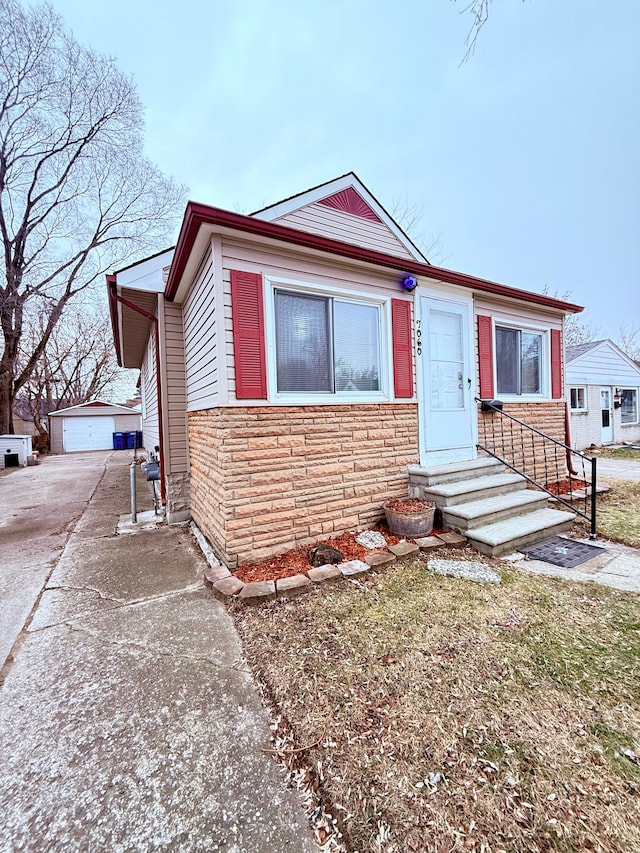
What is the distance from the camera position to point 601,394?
43.2 feet

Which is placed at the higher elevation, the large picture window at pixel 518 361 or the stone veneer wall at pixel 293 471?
the large picture window at pixel 518 361

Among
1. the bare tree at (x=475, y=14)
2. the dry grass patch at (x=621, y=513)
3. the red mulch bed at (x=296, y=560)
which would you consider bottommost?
the dry grass patch at (x=621, y=513)

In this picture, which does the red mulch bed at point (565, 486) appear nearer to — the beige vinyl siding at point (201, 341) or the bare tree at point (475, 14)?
the beige vinyl siding at point (201, 341)

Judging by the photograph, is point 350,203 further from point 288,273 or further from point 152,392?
point 152,392

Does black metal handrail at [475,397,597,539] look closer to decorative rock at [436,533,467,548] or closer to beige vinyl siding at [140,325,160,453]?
decorative rock at [436,533,467,548]

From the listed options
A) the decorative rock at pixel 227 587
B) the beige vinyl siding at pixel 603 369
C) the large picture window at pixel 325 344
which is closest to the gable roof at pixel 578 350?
the beige vinyl siding at pixel 603 369

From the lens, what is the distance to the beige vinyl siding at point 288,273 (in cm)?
328

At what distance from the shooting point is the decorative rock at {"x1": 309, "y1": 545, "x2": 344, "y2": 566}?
3.33 meters

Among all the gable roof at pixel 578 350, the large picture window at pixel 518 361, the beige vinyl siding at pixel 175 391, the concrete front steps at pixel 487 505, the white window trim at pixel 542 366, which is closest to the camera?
the concrete front steps at pixel 487 505

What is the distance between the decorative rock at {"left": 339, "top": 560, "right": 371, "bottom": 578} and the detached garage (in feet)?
70.7

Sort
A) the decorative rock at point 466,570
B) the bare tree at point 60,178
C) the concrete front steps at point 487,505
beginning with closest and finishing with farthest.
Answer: the decorative rock at point 466,570, the concrete front steps at point 487,505, the bare tree at point 60,178

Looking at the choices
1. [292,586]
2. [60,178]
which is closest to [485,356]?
[292,586]

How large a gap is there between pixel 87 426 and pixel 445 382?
21.5m

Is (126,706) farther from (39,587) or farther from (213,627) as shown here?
(39,587)
